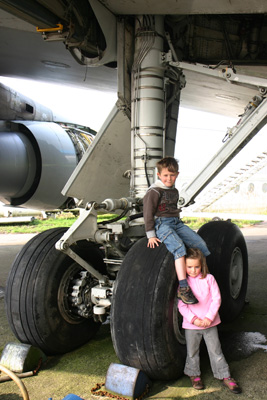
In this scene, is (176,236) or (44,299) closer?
(176,236)

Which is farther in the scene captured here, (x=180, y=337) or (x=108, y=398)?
(x=180, y=337)

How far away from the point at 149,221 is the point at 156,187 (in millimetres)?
264

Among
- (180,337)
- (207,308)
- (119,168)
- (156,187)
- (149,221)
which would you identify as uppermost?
(119,168)

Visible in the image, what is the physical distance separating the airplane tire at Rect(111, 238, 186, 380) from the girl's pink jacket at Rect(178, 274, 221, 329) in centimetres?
8

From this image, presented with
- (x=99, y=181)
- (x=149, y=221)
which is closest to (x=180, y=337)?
(x=149, y=221)

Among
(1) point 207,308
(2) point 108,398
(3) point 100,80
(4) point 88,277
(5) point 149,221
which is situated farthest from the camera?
(3) point 100,80

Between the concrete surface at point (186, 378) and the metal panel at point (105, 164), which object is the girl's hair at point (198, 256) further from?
the metal panel at point (105, 164)

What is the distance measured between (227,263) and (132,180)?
3.82ft

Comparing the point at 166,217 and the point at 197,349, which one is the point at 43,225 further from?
the point at 197,349

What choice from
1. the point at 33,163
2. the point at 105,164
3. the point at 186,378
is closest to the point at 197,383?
the point at 186,378

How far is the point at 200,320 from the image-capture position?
2.53 meters

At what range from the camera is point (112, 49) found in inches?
135

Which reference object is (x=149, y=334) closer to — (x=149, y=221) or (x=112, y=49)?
(x=149, y=221)

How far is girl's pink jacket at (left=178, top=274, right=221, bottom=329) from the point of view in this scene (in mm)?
2564
